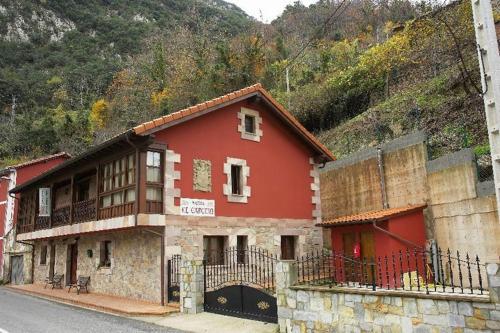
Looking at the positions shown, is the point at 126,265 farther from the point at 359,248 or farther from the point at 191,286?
the point at 359,248

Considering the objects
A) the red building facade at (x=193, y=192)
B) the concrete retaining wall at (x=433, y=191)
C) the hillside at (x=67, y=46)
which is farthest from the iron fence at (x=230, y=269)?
the hillside at (x=67, y=46)

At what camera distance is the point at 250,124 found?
1725 centimetres

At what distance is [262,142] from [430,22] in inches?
564

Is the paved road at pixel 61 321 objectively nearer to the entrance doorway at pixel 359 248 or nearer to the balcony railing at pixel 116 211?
the balcony railing at pixel 116 211

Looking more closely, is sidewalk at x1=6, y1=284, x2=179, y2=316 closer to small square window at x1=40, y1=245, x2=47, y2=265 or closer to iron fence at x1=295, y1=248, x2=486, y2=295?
iron fence at x1=295, y1=248, x2=486, y2=295

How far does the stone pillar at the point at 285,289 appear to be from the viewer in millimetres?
9156

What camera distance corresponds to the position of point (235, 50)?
3628 centimetres

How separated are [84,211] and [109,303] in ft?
15.3

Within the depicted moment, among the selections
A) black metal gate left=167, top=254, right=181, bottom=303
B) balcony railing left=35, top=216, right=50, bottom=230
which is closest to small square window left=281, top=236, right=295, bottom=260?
black metal gate left=167, top=254, right=181, bottom=303

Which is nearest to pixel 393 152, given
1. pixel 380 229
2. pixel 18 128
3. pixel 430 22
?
pixel 380 229

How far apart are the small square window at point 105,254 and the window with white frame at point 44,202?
199 inches

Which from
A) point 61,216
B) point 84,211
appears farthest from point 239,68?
point 84,211

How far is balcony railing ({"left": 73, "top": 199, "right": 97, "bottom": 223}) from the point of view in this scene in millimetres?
16781

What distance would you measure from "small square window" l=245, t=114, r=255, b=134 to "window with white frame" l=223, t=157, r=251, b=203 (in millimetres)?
1468
